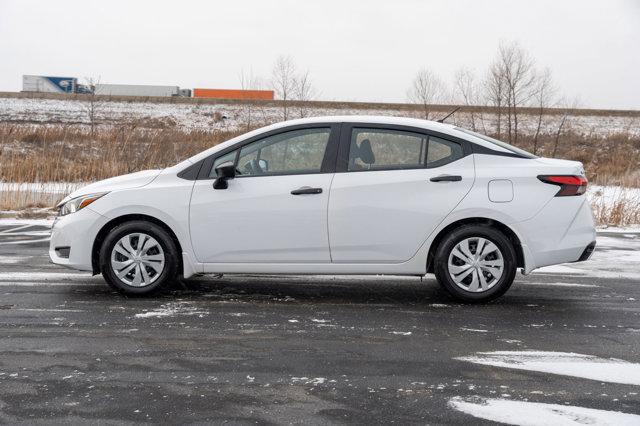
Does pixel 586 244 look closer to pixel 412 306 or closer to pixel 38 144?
pixel 412 306

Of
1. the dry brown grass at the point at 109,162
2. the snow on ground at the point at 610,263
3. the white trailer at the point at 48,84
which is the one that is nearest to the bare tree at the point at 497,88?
the dry brown grass at the point at 109,162

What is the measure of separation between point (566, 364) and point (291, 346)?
1.86 meters

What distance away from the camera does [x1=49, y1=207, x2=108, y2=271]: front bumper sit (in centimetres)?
702

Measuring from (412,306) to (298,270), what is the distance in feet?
3.54

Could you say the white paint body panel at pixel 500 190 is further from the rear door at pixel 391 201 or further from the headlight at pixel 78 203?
the headlight at pixel 78 203

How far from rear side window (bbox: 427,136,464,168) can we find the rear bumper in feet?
2.76

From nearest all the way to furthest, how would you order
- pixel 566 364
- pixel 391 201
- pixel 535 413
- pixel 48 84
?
pixel 535 413, pixel 566 364, pixel 391 201, pixel 48 84

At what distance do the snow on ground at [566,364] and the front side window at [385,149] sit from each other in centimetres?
224

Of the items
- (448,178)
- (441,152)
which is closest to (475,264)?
(448,178)

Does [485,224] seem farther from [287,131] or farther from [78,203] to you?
[78,203]

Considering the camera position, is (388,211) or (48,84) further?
(48,84)

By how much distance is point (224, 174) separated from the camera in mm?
6816

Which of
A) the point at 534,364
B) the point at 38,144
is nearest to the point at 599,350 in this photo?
the point at 534,364

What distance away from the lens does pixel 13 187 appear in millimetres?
16891
